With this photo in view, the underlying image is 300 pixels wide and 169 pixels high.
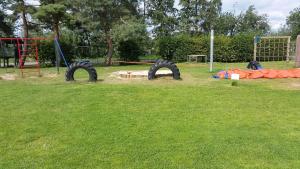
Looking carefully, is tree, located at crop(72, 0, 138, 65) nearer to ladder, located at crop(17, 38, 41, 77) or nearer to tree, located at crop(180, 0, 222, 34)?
ladder, located at crop(17, 38, 41, 77)

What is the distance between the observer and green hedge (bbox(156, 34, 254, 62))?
2222 cm

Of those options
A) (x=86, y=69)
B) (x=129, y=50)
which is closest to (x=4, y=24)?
(x=129, y=50)

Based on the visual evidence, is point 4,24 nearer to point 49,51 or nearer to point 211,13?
point 49,51

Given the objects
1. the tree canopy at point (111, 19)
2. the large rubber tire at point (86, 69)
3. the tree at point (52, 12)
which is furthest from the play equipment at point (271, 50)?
the large rubber tire at point (86, 69)

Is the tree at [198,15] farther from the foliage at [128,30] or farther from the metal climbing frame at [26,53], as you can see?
the metal climbing frame at [26,53]

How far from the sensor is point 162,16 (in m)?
29.5

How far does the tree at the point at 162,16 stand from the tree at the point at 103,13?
8757mm

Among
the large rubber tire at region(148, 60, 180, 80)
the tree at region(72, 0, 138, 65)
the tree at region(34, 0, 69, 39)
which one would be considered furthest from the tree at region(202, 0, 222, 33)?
the large rubber tire at region(148, 60, 180, 80)

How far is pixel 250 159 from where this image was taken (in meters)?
3.94

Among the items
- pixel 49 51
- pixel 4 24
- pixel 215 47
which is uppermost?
pixel 4 24

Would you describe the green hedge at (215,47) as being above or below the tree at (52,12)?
below

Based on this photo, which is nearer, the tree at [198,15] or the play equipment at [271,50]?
the play equipment at [271,50]

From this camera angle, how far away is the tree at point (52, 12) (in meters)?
17.2

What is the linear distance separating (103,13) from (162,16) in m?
11.1
